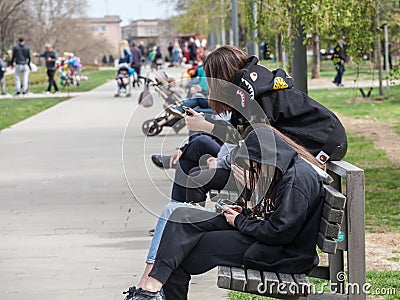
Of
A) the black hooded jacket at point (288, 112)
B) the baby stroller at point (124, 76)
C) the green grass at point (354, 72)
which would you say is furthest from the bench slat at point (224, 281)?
the baby stroller at point (124, 76)

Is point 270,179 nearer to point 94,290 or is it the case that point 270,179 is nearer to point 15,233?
point 94,290

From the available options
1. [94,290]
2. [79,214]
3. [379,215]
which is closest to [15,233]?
[79,214]

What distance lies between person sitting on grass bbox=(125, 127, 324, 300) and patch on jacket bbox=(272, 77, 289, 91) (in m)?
0.47

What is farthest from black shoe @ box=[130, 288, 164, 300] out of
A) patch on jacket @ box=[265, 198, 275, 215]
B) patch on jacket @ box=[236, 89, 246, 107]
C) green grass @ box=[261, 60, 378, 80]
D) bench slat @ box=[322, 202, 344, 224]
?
green grass @ box=[261, 60, 378, 80]

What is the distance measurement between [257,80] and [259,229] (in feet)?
3.33

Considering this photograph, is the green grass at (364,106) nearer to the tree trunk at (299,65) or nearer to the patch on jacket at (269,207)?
the tree trunk at (299,65)

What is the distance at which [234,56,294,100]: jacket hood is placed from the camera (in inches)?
216

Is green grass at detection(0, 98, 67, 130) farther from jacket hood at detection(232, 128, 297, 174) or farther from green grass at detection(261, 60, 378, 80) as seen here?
jacket hood at detection(232, 128, 297, 174)

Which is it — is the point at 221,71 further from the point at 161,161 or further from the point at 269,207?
the point at 161,161

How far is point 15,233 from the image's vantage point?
28.2ft

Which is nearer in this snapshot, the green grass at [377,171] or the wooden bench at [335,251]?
the wooden bench at [335,251]

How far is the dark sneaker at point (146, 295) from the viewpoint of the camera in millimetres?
5043

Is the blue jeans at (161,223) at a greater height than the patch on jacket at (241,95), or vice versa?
the patch on jacket at (241,95)

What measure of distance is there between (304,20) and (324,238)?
5220 millimetres
